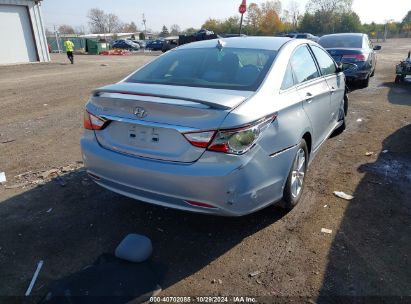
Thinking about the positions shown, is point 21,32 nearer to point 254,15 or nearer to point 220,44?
point 220,44

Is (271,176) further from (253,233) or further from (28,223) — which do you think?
(28,223)

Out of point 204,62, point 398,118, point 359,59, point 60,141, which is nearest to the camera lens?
point 204,62

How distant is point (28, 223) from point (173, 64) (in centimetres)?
219

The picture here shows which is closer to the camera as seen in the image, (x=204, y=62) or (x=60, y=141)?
(x=204, y=62)

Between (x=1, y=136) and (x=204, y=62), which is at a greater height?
(x=204, y=62)

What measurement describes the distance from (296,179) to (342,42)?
9414mm

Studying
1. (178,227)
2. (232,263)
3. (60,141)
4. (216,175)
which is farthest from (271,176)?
(60,141)

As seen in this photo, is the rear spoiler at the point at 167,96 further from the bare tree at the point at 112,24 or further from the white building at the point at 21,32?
the bare tree at the point at 112,24

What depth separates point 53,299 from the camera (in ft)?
8.32

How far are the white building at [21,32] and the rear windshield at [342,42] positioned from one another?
19208mm

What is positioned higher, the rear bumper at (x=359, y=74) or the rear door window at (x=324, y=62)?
the rear door window at (x=324, y=62)

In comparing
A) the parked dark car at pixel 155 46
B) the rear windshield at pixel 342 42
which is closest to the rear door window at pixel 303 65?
the rear windshield at pixel 342 42

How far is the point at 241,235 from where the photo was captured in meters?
3.43

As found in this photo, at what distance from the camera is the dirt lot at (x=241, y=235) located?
2.79 metres
